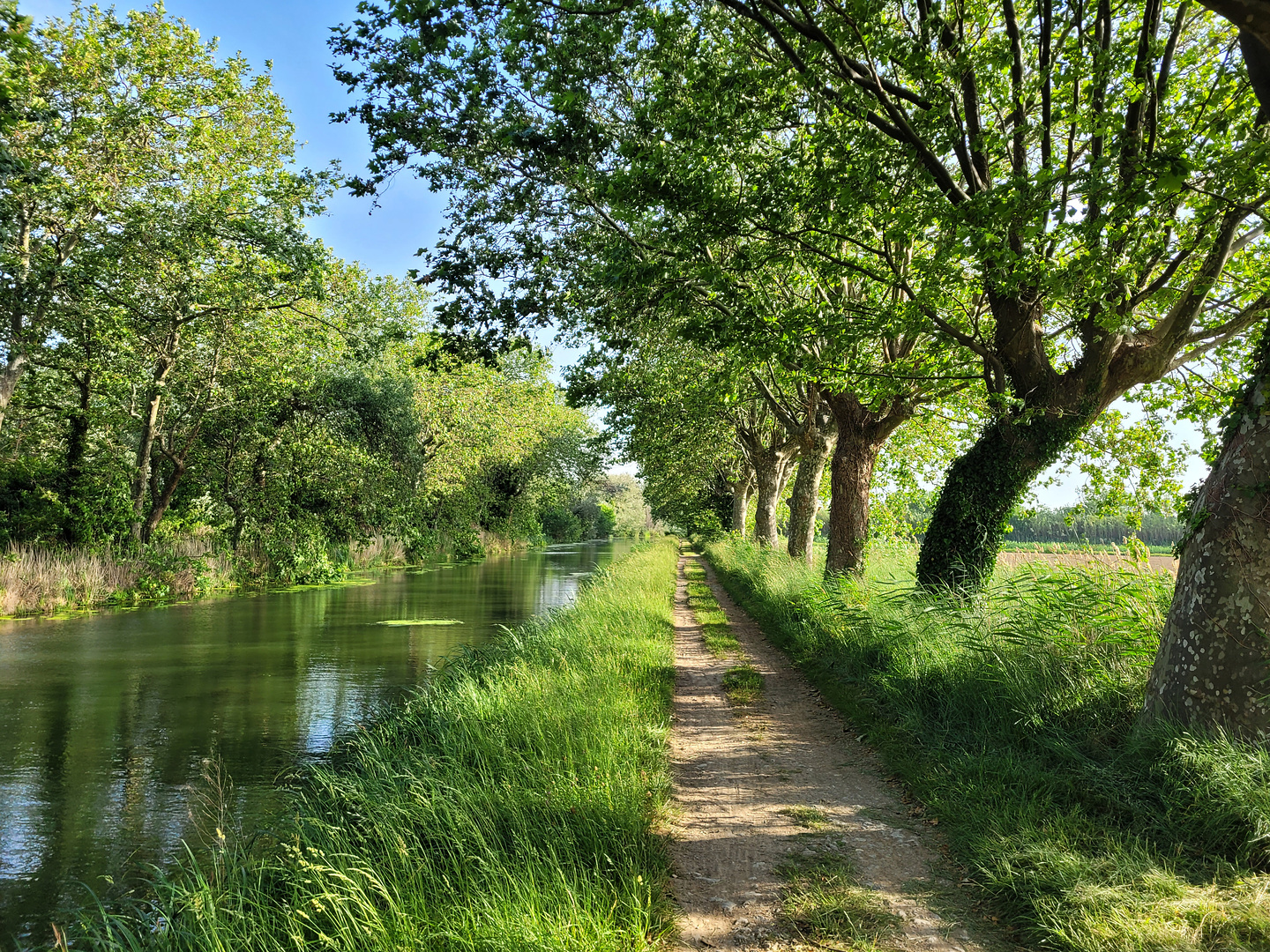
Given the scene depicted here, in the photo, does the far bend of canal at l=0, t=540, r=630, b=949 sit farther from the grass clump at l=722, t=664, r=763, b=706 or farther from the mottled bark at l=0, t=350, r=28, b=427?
the mottled bark at l=0, t=350, r=28, b=427

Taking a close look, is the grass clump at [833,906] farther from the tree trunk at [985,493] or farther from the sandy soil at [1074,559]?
the tree trunk at [985,493]

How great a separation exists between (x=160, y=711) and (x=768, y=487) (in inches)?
793

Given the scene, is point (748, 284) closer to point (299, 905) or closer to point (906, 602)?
point (906, 602)

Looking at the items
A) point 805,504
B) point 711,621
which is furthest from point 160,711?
point 805,504

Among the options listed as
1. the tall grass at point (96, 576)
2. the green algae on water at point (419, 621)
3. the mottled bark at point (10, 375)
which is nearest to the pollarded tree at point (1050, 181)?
the green algae on water at point (419, 621)

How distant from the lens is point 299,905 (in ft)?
12.7

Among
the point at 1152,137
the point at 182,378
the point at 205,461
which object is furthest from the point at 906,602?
the point at 205,461

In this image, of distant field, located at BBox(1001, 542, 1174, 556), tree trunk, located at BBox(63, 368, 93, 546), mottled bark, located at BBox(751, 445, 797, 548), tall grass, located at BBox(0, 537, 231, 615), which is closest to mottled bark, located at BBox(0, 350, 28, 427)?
tree trunk, located at BBox(63, 368, 93, 546)

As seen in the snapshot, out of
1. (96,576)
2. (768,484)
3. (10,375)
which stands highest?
(10,375)

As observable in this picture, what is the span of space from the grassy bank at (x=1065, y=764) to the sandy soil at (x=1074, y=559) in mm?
171

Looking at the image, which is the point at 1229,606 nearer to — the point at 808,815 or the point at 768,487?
the point at 808,815

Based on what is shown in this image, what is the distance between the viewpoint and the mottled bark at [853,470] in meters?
13.8

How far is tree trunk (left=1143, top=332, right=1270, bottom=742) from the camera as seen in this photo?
4.73m

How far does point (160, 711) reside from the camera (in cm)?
1010
